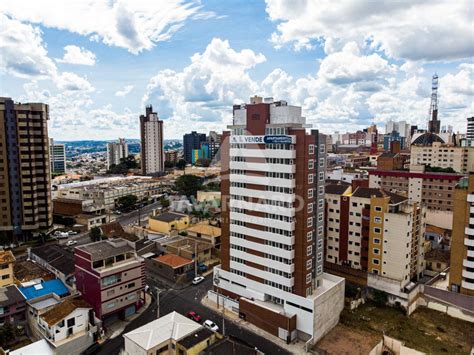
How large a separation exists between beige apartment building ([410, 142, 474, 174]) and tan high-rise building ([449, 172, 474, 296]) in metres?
60.6

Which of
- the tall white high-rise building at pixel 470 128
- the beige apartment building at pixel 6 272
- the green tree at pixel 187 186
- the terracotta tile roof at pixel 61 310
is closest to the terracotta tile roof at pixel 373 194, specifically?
the terracotta tile roof at pixel 61 310

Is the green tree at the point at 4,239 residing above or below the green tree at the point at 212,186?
below

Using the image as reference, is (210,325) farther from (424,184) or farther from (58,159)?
(58,159)

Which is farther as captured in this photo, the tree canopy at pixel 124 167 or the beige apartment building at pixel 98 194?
the tree canopy at pixel 124 167

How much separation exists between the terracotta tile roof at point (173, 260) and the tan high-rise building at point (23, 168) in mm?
30830

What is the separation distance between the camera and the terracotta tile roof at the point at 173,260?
53.2 meters

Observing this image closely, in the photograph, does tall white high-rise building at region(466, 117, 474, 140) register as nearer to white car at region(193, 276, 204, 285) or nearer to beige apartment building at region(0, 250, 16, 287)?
white car at region(193, 276, 204, 285)

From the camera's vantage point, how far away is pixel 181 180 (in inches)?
4311

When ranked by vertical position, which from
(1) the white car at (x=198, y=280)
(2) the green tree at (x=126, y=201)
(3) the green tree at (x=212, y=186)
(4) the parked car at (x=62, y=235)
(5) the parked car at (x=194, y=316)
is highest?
(3) the green tree at (x=212, y=186)

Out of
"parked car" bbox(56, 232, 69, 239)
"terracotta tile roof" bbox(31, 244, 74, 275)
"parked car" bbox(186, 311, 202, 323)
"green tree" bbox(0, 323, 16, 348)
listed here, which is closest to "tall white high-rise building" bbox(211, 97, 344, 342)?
"parked car" bbox(186, 311, 202, 323)

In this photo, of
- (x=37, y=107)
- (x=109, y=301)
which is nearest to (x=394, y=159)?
(x=109, y=301)

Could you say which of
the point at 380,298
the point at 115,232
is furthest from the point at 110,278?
the point at 380,298

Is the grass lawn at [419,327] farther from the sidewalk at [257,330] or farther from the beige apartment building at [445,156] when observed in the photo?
the beige apartment building at [445,156]

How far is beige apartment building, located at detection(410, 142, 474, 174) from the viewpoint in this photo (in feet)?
327
